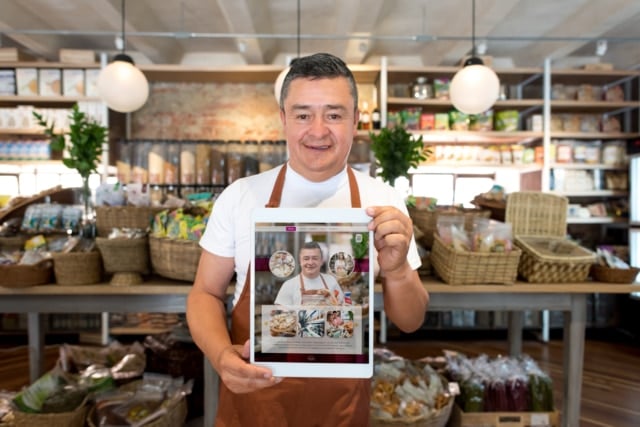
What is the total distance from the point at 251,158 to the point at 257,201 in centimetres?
372

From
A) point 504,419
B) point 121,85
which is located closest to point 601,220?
point 504,419

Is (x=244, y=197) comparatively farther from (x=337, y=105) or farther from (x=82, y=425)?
(x=82, y=425)

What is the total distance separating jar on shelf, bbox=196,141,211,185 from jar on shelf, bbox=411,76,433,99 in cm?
232

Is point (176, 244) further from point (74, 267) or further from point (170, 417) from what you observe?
point (170, 417)

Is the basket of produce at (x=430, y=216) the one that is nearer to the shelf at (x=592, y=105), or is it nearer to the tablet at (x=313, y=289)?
the tablet at (x=313, y=289)

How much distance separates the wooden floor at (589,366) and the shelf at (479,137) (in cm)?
218

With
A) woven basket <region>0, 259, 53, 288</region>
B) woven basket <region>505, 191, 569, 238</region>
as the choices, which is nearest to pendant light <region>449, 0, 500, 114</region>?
woven basket <region>505, 191, 569, 238</region>

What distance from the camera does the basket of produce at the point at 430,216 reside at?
2.53 m

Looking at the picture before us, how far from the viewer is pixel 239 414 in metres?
1.29

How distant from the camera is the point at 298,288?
973 mm

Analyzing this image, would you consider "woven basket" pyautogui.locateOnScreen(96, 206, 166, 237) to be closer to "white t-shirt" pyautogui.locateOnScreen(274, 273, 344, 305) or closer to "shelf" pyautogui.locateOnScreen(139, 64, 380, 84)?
"white t-shirt" pyautogui.locateOnScreen(274, 273, 344, 305)

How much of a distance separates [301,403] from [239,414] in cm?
19

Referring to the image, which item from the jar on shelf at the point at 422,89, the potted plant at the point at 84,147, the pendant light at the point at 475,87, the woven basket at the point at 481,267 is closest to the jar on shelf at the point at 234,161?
the jar on shelf at the point at 422,89

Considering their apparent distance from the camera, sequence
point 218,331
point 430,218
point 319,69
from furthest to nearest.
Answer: point 430,218
point 218,331
point 319,69
